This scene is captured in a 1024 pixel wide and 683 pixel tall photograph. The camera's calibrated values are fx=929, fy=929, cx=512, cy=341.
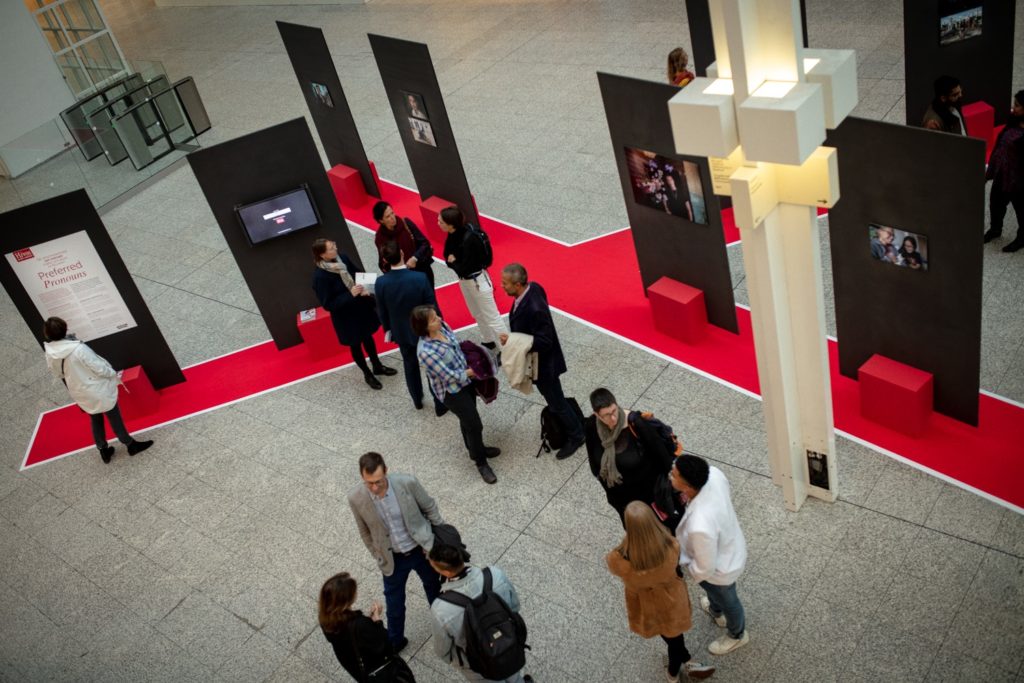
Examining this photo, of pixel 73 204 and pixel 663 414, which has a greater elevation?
pixel 73 204

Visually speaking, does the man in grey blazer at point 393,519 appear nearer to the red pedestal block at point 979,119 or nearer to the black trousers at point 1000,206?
the black trousers at point 1000,206

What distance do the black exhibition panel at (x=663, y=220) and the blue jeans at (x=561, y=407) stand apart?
1.78 meters

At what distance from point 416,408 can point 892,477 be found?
389cm

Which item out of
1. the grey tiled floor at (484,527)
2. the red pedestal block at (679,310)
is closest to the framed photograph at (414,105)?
the grey tiled floor at (484,527)

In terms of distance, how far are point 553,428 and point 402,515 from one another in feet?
6.11

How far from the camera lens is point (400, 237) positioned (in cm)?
830

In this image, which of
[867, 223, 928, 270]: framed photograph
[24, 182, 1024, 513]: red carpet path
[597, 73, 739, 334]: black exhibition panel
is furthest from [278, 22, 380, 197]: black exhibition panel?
[867, 223, 928, 270]: framed photograph

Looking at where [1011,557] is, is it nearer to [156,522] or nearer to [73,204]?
[156,522]

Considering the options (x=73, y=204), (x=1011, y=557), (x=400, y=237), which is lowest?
(x=1011, y=557)

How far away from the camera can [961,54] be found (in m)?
9.34

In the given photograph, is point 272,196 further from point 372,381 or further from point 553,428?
point 553,428

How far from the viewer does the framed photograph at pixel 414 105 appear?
32.4 feet

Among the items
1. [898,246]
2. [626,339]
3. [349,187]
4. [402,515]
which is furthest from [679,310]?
[349,187]

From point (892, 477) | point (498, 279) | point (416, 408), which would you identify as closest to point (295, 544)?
point (416, 408)
